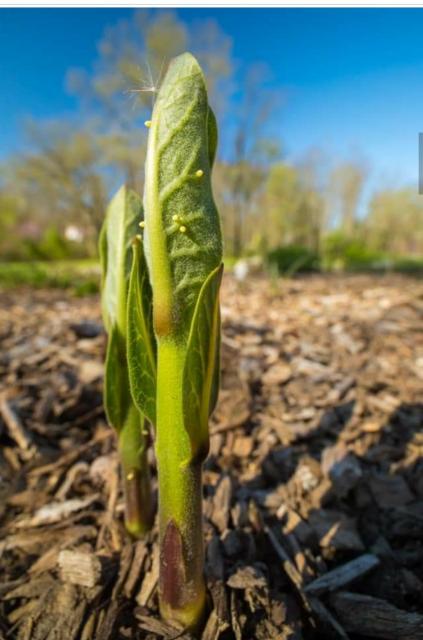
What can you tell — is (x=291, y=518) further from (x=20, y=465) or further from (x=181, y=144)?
(x=181, y=144)

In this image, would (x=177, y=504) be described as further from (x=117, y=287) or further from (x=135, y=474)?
(x=117, y=287)

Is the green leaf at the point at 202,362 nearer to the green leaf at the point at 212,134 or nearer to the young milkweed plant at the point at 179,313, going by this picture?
the young milkweed plant at the point at 179,313

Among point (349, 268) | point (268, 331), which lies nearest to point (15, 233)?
point (349, 268)

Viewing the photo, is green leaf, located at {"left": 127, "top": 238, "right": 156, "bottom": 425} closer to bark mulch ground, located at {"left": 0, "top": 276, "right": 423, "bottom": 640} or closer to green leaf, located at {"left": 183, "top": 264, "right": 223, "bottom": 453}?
green leaf, located at {"left": 183, "top": 264, "right": 223, "bottom": 453}

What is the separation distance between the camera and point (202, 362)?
2.72 ft

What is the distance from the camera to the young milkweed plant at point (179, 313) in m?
0.75

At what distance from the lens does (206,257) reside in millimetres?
791

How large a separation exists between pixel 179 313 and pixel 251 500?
93cm

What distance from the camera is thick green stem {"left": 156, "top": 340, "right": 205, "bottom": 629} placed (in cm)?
84

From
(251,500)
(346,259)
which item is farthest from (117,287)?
(346,259)

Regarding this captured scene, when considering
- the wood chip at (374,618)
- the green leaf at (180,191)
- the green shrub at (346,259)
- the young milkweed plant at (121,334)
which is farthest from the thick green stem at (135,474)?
the green shrub at (346,259)

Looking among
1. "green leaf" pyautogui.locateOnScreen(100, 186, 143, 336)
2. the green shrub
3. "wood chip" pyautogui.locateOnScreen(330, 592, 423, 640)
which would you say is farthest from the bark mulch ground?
the green shrub

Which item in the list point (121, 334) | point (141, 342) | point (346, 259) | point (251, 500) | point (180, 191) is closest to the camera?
point (180, 191)

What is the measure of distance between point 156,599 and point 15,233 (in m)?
26.2
